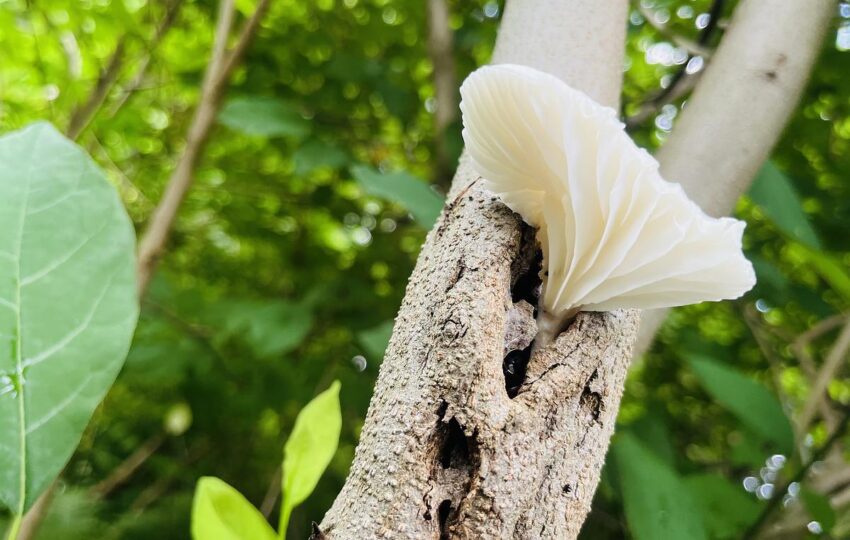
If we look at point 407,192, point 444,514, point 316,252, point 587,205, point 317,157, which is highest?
point 587,205

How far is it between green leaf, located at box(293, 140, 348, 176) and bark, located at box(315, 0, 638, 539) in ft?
1.86

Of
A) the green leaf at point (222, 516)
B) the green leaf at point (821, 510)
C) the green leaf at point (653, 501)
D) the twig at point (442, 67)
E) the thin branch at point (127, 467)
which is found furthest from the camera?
the thin branch at point (127, 467)

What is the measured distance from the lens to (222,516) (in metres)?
0.32

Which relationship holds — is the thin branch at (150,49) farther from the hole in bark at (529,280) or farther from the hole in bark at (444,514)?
the hole in bark at (444,514)

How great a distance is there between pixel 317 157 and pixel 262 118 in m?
0.11

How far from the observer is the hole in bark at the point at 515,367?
15.1 inches

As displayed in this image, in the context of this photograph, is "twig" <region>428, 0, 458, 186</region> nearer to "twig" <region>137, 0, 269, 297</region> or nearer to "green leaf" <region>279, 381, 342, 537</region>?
"twig" <region>137, 0, 269, 297</region>

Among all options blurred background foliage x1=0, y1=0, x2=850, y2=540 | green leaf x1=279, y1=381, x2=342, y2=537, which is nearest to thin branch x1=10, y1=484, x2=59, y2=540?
blurred background foliage x1=0, y1=0, x2=850, y2=540

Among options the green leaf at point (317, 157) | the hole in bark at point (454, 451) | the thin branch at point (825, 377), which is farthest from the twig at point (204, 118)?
the thin branch at point (825, 377)

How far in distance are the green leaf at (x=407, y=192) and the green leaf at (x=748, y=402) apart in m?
0.35

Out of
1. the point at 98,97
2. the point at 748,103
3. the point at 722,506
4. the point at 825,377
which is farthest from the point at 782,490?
the point at 98,97

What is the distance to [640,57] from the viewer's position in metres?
1.33

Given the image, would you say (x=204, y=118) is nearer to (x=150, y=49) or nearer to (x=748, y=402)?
(x=150, y=49)

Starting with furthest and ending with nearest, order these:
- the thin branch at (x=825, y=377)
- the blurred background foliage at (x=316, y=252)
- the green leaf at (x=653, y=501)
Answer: the blurred background foliage at (x=316, y=252) < the thin branch at (x=825, y=377) < the green leaf at (x=653, y=501)
